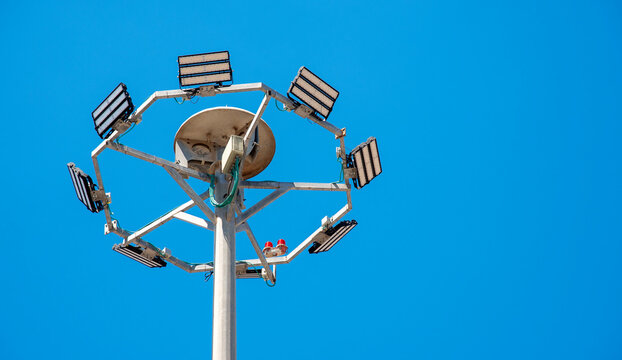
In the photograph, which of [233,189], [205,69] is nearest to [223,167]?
[233,189]

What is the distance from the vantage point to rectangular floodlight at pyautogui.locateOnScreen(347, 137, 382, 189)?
28719mm

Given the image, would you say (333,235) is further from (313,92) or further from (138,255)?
(138,255)

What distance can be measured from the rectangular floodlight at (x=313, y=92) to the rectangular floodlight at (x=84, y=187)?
744cm

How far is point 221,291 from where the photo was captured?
27188 millimetres

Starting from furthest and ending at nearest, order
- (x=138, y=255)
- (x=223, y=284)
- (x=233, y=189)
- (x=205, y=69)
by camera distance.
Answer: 1. (x=138, y=255)
2. (x=233, y=189)
3. (x=223, y=284)
4. (x=205, y=69)

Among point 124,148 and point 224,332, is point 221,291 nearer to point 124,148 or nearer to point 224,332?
point 224,332

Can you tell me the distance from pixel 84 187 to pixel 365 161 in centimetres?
950

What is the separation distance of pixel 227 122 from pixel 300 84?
10.9 feet

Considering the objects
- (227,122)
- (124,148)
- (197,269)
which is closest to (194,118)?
(227,122)

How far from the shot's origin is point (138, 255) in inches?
1214

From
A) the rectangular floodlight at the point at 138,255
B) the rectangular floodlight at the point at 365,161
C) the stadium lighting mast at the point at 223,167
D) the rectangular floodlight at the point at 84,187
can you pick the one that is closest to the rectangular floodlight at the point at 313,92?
the stadium lighting mast at the point at 223,167

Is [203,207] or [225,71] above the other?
[225,71]

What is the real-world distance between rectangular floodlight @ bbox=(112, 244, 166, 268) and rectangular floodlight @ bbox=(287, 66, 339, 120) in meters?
8.37

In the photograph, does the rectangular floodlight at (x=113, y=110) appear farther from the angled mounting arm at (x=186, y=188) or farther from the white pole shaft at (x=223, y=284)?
the white pole shaft at (x=223, y=284)
